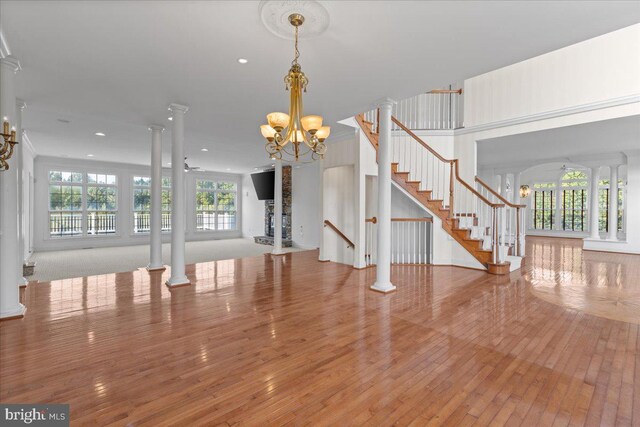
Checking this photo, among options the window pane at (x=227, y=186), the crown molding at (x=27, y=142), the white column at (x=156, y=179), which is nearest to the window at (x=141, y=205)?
the window pane at (x=227, y=186)

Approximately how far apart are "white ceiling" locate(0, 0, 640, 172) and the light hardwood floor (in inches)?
119

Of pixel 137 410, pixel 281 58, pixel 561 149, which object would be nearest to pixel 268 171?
pixel 281 58

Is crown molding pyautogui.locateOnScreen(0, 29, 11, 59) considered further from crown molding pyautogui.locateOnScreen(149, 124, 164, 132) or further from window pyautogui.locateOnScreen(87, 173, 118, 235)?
window pyautogui.locateOnScreen(87, 173, 118, 235)

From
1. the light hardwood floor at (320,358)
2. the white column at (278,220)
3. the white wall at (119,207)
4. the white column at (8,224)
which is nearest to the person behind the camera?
the light hardwood floor at (320,358)

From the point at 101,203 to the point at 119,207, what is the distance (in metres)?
0.58

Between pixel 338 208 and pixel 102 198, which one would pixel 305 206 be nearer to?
pixel 338 208

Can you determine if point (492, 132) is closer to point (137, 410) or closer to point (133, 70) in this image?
point (133, 70)

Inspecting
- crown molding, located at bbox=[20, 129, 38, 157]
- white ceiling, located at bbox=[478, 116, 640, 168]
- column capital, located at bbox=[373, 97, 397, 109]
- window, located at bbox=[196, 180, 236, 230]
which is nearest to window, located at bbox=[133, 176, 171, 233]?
window, located at bbox=[196, 180, 236, 230]

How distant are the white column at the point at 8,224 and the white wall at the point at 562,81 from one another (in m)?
8.14

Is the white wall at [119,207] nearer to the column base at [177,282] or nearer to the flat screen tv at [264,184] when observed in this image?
the flat screen tv at [264,184]

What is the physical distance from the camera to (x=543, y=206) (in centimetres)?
1399

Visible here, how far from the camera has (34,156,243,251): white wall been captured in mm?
9875

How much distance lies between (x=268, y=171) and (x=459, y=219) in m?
7.61

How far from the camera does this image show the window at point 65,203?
10.2m
